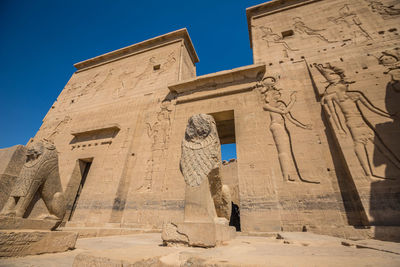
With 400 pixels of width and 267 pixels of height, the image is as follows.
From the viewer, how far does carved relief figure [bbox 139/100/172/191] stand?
20.4 ft

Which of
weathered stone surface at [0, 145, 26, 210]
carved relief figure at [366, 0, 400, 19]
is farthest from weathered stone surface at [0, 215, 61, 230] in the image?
carved relief figure at [366, 0, 400, 19]

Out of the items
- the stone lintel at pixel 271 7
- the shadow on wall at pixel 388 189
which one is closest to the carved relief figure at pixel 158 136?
the shadow on wall at pixel 388 189

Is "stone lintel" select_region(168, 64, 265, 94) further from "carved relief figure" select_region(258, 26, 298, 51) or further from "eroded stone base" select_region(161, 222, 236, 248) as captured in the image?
"eroded stone base" select_region(161, 222, 236, 248)

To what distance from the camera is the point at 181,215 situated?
5211 mm

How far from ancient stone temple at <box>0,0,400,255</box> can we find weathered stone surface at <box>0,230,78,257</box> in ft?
5.42

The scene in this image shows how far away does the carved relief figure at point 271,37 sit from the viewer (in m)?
7.25

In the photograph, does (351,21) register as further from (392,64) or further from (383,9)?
(392,64)

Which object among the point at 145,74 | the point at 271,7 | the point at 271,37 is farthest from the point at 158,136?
the point at 271,7

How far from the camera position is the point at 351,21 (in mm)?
6680

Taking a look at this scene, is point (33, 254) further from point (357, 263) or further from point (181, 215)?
point (181, 215)

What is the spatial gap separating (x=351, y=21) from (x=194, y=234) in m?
8.95

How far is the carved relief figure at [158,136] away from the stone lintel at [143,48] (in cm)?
468

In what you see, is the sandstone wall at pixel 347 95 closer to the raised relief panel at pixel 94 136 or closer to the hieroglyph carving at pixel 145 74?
the hieroglyph carving at pixel 145 74

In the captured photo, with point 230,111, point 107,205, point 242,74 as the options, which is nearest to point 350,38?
point 242,74
